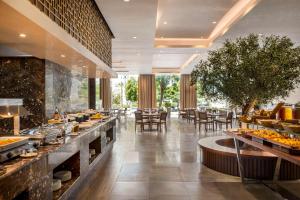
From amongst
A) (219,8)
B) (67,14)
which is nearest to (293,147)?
(67,14)

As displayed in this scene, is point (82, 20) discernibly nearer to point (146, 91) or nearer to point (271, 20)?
point (271, 20)

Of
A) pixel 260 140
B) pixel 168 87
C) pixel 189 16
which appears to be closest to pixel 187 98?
pixel 168 87

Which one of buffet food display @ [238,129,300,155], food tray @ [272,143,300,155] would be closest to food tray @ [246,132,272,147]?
buffet food display @ [238,129,300,155]

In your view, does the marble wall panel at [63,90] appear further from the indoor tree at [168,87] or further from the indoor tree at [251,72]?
the indoor tree at [168,87]

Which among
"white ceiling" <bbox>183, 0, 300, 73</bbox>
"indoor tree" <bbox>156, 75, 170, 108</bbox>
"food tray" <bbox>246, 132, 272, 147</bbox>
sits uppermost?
"white ceiling" <bbox>183, 0, 300, 73</bbox>

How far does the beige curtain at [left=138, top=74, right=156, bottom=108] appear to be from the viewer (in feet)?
69.7

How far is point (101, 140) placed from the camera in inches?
218

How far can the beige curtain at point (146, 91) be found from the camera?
21250 millimetres

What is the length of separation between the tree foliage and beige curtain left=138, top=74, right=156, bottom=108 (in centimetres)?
83

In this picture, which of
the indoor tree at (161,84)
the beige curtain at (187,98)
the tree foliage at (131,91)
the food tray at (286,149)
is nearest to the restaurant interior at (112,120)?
the food tray at (286,149)

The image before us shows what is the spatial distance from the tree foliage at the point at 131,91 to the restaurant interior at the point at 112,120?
14.5 meters

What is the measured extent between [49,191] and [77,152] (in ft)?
3.76

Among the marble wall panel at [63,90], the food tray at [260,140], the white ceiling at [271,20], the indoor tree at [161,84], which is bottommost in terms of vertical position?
the food tray at [260,140]

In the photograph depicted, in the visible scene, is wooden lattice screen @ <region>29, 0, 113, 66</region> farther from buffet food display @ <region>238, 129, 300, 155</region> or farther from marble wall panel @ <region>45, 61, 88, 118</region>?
buffet food display @ <region>238, 129, 300, 155</region>
